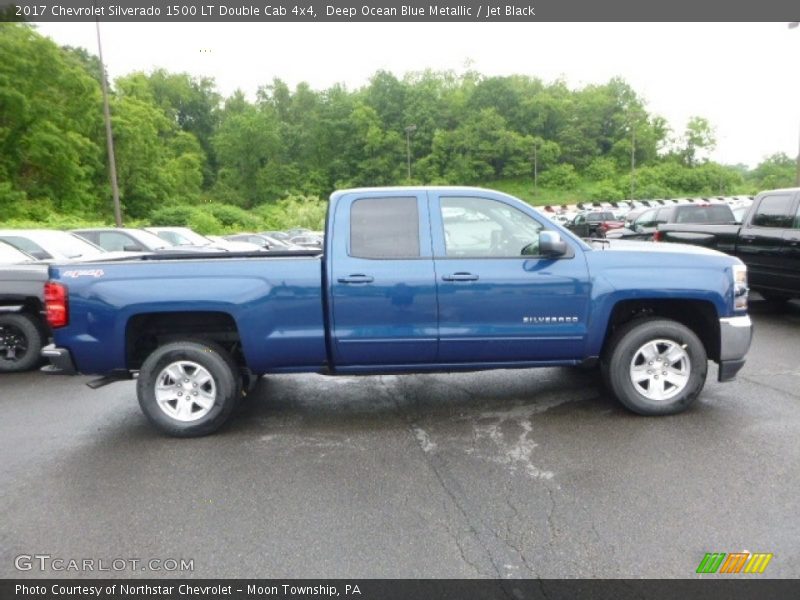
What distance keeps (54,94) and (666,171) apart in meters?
73.3

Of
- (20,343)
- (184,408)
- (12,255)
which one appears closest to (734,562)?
(184,408)

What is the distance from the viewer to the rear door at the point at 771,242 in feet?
27.8

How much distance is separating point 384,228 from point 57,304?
262 centimetres

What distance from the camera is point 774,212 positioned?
350 inches

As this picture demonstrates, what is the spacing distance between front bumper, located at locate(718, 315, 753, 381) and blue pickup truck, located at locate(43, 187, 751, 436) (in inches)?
0.4

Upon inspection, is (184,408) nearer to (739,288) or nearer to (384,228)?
(384,228)

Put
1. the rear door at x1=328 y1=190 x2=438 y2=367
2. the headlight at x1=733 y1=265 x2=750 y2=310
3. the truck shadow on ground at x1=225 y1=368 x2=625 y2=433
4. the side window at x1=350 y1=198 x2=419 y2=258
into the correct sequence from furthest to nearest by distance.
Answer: the truck shadow on ground at x1=225 y1=368 x2=625 y2=433
the headlight at x1=733 y1=265 x2=750 y2=310
the side window at x1=350 y1=198 x2=419 y2=258
the rear door at x1=328 y1=190 x2=438 y2=367

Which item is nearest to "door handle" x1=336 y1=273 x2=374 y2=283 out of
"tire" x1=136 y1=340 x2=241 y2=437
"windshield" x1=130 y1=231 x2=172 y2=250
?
"tire" x1=136 y1=340 x2=241 y2=437

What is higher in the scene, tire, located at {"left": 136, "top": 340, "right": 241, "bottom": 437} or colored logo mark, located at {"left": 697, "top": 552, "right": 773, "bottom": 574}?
tire, located at {"left": 136, "top": 340, "right": 241, "bottom": 437}

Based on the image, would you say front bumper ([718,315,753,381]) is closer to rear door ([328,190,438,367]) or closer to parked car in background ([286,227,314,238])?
rear door ([328,190,438,367])

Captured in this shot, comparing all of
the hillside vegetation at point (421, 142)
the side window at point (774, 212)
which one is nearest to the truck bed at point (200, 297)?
the side window at point (774, 212)

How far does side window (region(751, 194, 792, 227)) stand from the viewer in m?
8.66

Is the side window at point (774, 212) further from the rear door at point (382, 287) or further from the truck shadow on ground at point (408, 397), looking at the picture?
the rear door at point (382, 287)

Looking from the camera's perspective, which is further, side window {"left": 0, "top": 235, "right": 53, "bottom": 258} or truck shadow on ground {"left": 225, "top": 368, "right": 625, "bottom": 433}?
side window {"left": 0, "top": 235, "right": 53, "bottom": 258}
